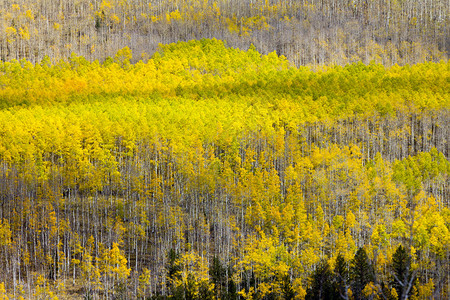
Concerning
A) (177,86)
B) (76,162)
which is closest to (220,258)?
(76,162)

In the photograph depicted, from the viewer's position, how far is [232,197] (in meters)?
83.4

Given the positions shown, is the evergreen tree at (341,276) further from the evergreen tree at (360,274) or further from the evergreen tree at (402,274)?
the evergreen tree at (402,274)

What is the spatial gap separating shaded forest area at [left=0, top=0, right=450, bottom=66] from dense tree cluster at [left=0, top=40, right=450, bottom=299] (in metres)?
42.8

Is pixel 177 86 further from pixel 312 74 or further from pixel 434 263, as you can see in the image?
pixel 434 263

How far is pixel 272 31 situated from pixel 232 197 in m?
107

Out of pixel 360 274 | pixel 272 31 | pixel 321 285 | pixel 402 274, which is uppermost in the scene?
pixel 272 31

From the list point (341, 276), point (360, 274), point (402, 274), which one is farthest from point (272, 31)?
point (360, 274)

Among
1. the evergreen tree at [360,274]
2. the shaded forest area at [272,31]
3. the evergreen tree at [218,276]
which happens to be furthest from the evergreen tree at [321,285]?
the shaded forest area at [272,31]

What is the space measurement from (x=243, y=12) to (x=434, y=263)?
141482 millimetres

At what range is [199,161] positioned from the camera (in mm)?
91188

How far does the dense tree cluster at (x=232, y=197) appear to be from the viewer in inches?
2660

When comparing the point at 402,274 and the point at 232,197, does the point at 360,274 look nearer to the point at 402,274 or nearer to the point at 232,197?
the point at 402,274

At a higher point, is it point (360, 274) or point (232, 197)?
point (232, 197)

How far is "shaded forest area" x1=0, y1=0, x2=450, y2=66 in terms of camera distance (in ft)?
559
